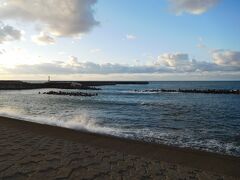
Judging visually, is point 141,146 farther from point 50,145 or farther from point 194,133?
point 194,133

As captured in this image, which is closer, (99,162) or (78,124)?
(99,162)

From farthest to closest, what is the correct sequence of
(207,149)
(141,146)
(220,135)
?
(220,135) < (207,149) < (141,146)

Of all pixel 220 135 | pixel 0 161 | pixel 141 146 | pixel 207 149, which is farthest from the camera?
pixel 220 135

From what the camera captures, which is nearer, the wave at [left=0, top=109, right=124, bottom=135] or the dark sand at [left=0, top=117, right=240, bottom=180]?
the dark sand at [left=0, top=117, right=240, bottom=180]

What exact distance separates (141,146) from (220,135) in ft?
19.3

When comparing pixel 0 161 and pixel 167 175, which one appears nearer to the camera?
pixel 167 175

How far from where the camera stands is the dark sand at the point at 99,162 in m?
6.25

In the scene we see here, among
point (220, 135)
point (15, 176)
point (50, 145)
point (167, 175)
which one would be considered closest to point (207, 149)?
point (220, 135)

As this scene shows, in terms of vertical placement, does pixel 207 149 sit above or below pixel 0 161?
below

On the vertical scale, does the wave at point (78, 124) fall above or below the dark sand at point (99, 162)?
below

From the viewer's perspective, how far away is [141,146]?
10.3 metres

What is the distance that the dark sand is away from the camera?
20.5 ft

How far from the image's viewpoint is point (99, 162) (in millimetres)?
7207

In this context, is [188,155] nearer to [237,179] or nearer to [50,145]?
[237,179]
